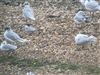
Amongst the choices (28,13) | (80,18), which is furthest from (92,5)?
(28,13)

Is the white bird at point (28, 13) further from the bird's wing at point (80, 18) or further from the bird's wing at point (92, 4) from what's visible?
the bird's wing at point (92, 4)

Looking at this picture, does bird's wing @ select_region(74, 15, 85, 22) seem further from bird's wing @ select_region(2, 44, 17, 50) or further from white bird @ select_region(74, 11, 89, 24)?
bird's wing @ select_region(2, 44, 17, 50)

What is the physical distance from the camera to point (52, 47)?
819 centimetres

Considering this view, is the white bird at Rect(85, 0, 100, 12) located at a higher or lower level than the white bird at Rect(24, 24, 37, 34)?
higher

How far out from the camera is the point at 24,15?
9.30 metres

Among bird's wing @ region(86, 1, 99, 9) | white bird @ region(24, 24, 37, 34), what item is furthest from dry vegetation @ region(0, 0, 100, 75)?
bird's wing @ region(86, 1, 99, 9)

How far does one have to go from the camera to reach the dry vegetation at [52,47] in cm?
751

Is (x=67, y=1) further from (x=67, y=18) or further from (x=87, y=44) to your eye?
(x=87, y=44)

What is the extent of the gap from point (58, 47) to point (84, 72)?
3.18ft

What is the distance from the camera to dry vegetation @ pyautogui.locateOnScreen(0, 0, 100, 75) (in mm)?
7505

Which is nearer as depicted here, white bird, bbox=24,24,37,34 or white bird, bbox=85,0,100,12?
white bird, bbox=24,24,37,34

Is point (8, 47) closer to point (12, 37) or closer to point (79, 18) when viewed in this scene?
point (12, 37)

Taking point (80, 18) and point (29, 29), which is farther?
point (80, 18)

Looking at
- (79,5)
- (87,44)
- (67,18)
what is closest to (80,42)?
Result: (87,44)
